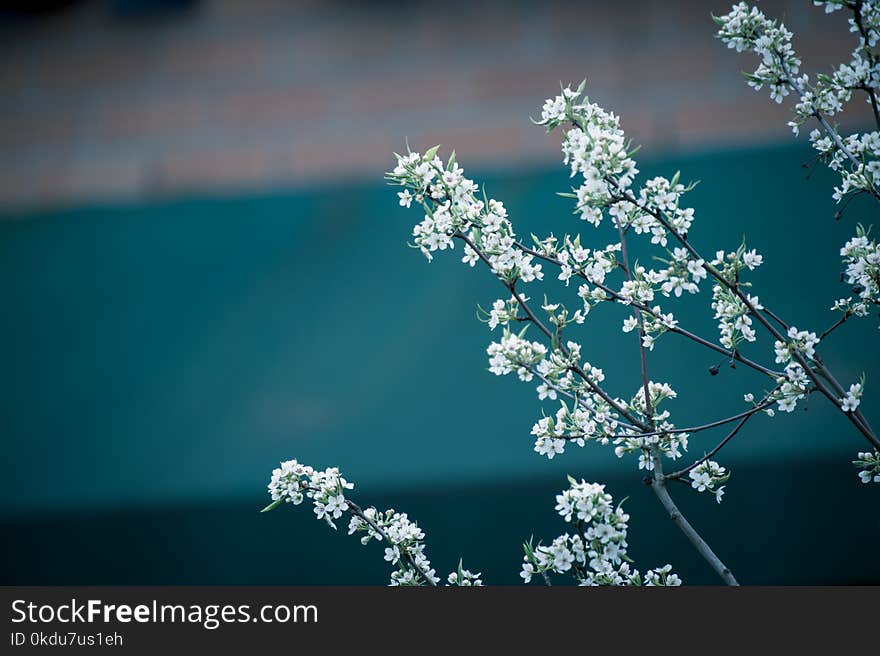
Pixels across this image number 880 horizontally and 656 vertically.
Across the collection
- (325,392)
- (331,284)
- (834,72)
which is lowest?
(834,72)

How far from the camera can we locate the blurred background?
2260mm

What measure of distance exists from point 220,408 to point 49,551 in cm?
72

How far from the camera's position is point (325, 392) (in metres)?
2.35

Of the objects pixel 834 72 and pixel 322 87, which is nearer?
pixel 834 72

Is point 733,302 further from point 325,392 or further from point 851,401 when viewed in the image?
point 325,392

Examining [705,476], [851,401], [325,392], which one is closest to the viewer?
[851,401]

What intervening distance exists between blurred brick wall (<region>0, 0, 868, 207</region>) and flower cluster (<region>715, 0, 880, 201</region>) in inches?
45.1

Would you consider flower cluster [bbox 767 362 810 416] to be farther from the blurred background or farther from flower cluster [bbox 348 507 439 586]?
the blurred background

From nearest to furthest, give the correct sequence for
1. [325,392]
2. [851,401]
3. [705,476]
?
1. [851,401]
2. [705,476]
3. [325,392]

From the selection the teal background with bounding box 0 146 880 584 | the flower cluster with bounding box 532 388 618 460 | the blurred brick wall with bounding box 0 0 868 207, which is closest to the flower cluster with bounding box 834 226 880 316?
the flower cluster with bounding box 532 388 618 460

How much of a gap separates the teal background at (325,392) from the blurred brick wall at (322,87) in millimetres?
112

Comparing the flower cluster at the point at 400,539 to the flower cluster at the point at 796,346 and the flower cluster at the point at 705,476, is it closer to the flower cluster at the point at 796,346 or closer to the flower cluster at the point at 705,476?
the flower cluster at the point at 705,476

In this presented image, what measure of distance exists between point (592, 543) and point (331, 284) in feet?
4.72

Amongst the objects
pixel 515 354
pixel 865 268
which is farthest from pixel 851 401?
pixel 515 354
